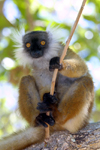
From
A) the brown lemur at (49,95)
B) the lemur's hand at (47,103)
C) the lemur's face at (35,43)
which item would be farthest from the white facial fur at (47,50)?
the lemur's hand at (47,103)

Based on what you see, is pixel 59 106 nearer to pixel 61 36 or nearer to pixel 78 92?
pixel 78 92

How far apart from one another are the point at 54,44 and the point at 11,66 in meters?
3.31

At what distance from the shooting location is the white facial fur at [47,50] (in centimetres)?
626

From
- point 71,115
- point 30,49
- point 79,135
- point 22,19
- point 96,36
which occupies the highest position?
point 22,19

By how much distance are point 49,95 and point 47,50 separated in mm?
1661

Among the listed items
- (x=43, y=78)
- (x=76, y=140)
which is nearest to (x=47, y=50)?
(x=43, y=78)

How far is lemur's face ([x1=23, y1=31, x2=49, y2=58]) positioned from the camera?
595 cm

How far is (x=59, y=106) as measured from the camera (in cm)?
520

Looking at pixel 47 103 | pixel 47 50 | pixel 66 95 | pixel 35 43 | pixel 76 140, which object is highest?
pixel 35 43

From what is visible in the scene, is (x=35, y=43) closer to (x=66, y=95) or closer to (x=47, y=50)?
(x=47, y=50)

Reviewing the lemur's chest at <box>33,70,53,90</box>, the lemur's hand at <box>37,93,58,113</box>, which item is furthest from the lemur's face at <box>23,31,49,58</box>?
the lemur's hand at <box>37,93,58,113</box>

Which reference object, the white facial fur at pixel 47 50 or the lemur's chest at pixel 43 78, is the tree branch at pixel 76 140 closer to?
the lemur's chest at pixel 43 78

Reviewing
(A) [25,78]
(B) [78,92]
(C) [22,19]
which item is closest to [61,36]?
(A) [25,78]

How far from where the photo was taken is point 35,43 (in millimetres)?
6121
